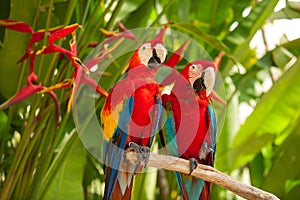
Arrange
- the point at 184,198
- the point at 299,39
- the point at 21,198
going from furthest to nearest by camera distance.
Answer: the point at 299,39 → the point at 21,198 → the point at 184,198

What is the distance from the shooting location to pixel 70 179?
0.68 m

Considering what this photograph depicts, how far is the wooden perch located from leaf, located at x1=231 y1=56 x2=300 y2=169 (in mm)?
462

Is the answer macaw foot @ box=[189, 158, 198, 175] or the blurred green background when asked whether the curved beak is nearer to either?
macaw foot @ box=[189, 158, 198, 175]

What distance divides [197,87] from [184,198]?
0.22 ft

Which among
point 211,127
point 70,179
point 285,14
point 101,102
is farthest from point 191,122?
point 285,14

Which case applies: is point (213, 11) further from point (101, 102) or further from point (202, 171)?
point (202, 171)

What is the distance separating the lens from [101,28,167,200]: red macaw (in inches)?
11.5

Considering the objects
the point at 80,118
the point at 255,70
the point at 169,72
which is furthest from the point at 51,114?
the point at 255,70

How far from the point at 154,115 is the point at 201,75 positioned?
4 cm

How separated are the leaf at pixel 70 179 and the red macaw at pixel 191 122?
39cm

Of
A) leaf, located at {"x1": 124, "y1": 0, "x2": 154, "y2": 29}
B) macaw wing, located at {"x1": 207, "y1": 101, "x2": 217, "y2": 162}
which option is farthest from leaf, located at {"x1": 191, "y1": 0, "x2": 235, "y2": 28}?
macaw wing, located at {"x1": 207, "y1": 101, "x2": 217, "y2": 162}

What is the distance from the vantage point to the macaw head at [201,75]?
0.97ft

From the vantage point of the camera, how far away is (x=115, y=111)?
0.30 metres

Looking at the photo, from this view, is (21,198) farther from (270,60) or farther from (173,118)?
(270,60)
